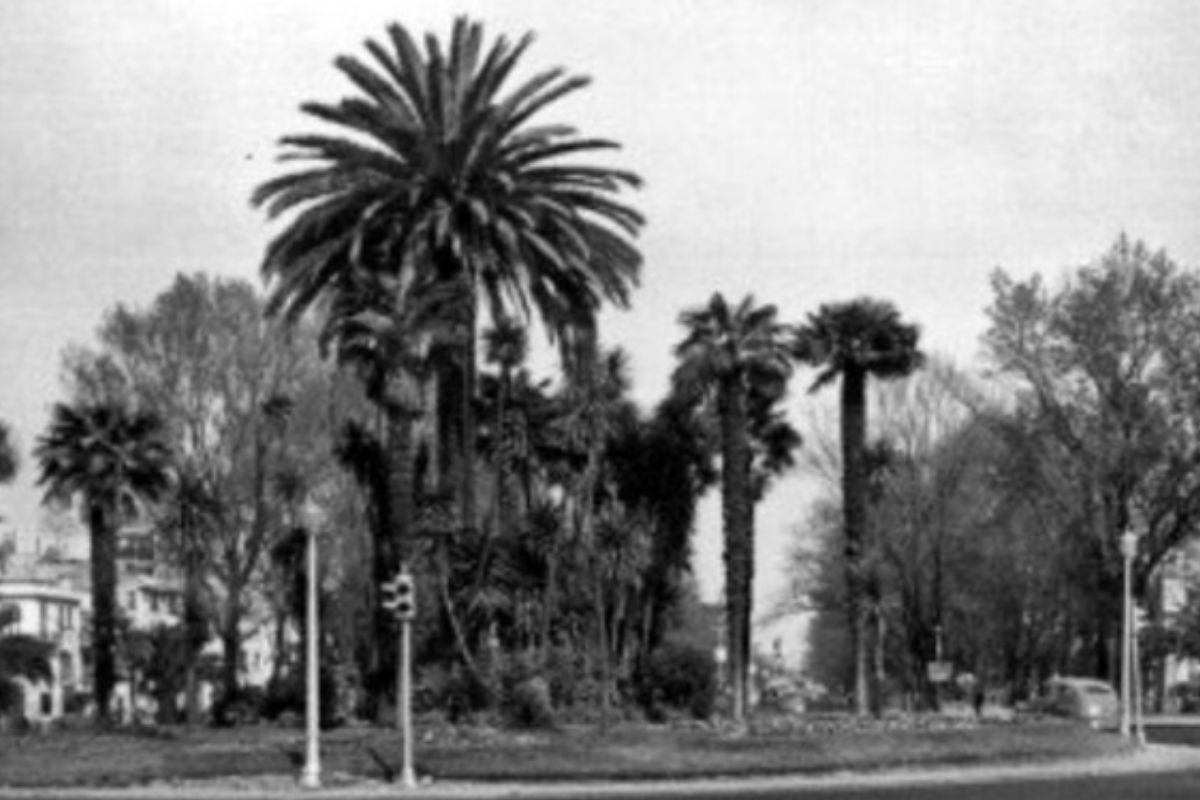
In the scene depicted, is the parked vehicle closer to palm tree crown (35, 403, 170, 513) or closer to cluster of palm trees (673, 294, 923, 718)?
cluster of palm trees (673, 294, 923, 718)

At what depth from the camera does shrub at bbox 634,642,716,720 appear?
195 ft

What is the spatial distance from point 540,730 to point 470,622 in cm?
652

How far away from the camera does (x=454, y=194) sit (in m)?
51.9

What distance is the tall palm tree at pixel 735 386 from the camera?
60.5 m

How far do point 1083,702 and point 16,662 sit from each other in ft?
135

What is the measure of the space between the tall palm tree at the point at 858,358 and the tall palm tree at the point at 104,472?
64.1 ft

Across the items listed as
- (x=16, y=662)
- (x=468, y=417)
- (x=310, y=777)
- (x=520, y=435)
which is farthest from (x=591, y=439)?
(x=16, y=662)

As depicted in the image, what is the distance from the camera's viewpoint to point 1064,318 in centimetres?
7156

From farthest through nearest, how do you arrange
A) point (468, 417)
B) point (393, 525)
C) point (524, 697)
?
1. point (468, 417)
2. point (393, 525)
3. point (524, 697)

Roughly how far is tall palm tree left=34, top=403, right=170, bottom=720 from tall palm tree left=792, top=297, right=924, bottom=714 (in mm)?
19538

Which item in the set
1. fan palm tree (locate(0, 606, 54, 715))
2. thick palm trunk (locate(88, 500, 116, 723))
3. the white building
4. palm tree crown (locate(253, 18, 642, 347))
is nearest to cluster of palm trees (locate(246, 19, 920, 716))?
palm tree crown (locate(253, 18, 642, 347))

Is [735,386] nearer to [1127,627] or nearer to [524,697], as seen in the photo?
[1127,627]

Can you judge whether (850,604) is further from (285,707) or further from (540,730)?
(540,730)

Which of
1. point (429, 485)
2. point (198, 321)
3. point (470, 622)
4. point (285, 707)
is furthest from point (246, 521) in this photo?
point (470, 622)
